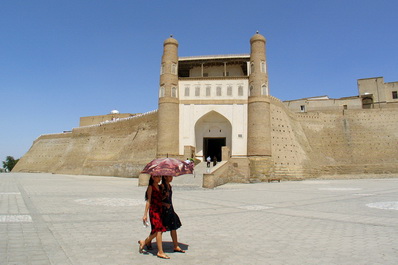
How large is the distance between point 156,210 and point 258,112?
20.8m

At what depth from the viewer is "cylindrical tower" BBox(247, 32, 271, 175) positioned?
23.7 meters

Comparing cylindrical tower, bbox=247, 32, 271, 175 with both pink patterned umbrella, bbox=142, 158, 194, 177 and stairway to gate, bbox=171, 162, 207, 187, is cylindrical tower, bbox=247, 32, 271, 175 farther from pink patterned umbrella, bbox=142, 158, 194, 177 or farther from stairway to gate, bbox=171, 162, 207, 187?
pink patterned umbrella, bbox=142, 158, 194, 177

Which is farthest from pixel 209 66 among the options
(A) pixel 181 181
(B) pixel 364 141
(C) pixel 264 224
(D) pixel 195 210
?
(C) pixel 264 224

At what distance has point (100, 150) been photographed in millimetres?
37562

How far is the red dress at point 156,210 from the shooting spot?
4152 millimetres

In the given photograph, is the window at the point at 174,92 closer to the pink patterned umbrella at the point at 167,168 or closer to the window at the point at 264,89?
the window at the point at 264,89

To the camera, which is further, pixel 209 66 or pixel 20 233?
pixel 209 66

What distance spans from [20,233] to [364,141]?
3554 centimetres

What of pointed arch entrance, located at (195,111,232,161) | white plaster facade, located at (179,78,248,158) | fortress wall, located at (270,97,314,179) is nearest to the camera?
white plaster facade, located at (179,78,248,158)

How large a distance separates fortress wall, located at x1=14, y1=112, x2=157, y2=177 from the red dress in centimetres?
2412

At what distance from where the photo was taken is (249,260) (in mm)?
3742

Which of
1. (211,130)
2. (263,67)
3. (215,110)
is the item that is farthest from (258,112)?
(211,130)

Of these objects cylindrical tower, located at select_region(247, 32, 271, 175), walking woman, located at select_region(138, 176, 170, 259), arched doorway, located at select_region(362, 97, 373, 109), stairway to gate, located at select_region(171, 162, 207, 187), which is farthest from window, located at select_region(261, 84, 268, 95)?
walking woman, located at select_region(138, 176, 170, 259)

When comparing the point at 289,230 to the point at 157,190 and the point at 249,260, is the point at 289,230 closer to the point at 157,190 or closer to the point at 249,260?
the point at 249,260
